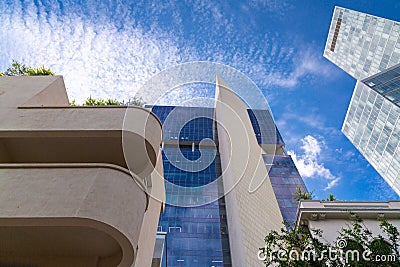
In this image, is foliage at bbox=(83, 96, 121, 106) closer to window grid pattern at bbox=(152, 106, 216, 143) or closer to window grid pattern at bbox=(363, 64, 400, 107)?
window grid pattern at bbox=(152, 106, 216, 143)

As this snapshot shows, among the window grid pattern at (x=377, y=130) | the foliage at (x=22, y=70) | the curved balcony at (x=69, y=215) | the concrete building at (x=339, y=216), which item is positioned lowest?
the curved balcony at (x=69, y=215)

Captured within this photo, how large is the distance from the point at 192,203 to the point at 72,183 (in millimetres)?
30913

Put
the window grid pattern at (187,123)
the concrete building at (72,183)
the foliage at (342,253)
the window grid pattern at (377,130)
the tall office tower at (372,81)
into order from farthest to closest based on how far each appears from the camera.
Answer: the window grid pattern at (187,123) < the tall office tower at (372,81) < the window grid pattern at (377,130) < the foliage at (342,253) < the concrete building at (72,183)

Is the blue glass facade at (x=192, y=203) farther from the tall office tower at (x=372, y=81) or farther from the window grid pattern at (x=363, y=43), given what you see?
the window grid pattern at (x=363, y=43)

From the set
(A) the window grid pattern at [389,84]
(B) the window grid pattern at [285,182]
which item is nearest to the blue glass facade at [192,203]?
(B) the window grid pattern at [285,182]

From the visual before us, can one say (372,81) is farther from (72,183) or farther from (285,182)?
(72,183)

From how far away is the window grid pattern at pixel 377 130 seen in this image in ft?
136

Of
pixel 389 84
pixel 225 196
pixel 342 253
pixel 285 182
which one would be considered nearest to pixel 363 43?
pixel 389 84

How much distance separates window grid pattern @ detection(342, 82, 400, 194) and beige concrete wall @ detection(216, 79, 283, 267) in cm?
2334

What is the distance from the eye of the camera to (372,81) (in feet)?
151

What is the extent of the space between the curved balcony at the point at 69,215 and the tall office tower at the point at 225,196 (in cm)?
1659

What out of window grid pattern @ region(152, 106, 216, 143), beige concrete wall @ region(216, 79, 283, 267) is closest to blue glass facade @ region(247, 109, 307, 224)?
beige concrete wall @ region(216, 79, 283, 267)

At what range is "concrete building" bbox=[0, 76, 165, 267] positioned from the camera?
4.13m

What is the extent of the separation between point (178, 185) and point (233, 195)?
32.2ft
